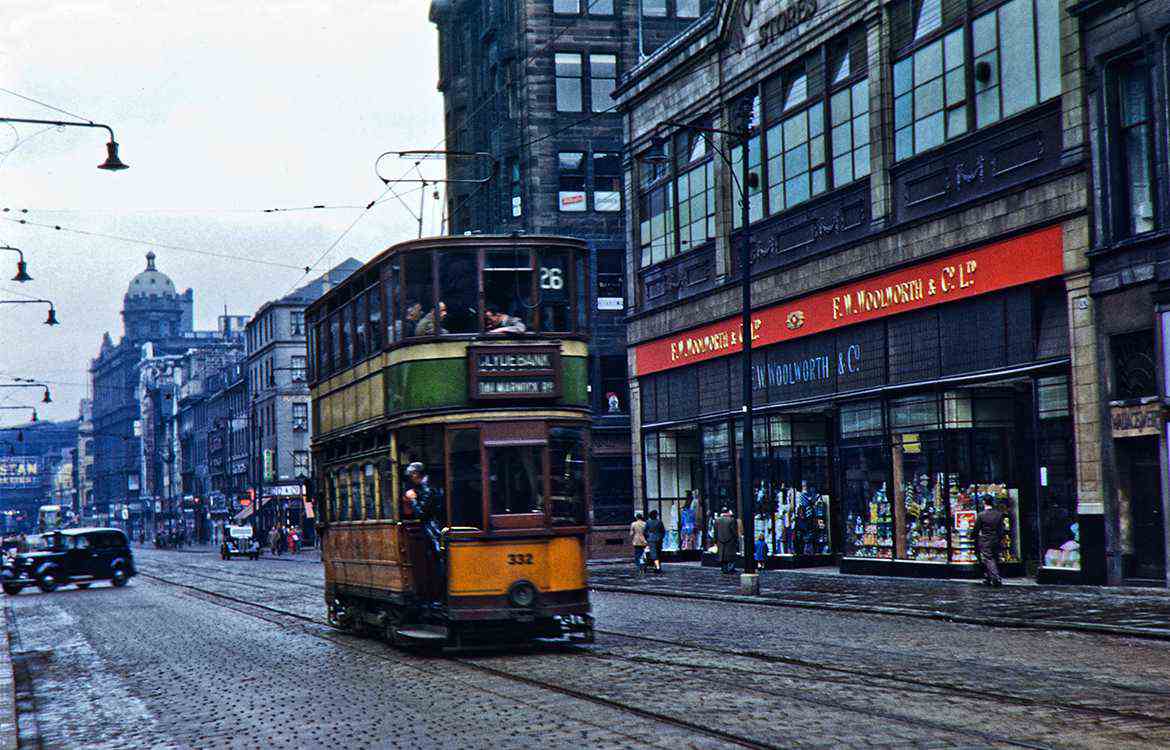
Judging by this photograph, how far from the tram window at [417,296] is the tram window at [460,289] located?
0.52 feet

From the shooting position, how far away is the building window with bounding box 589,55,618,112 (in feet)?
201

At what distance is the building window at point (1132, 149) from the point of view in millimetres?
26078

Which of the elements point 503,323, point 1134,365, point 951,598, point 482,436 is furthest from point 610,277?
point 482,436

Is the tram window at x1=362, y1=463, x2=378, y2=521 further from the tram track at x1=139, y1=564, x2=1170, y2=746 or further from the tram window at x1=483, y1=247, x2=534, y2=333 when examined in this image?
the tram track at x1=139, y1=564, x2=1170, y2=746

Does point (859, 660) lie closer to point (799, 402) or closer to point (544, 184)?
point (799, 402)

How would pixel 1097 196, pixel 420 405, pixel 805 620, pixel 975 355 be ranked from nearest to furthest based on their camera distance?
pixel 420 405 → pixel 805 620 → pixel 1097 196 → pixel 975 355

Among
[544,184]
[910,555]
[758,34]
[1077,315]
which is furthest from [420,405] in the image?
[544,184]

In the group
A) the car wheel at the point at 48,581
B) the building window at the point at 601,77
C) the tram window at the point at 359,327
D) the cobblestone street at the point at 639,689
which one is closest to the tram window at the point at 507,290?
the tram window at the point at 359,327

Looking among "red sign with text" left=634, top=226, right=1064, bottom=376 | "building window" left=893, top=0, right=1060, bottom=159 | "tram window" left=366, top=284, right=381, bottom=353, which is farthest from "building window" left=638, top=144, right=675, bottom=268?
"tram window" left=366, top=284, right=381, bottom=353

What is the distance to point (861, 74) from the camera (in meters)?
34.9

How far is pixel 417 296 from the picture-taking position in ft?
63.6

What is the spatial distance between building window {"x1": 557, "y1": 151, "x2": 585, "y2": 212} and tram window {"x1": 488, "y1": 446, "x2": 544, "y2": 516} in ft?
140

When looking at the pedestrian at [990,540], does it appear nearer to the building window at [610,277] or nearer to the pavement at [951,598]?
the pavement at [951,598]

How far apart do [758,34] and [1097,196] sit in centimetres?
1467
